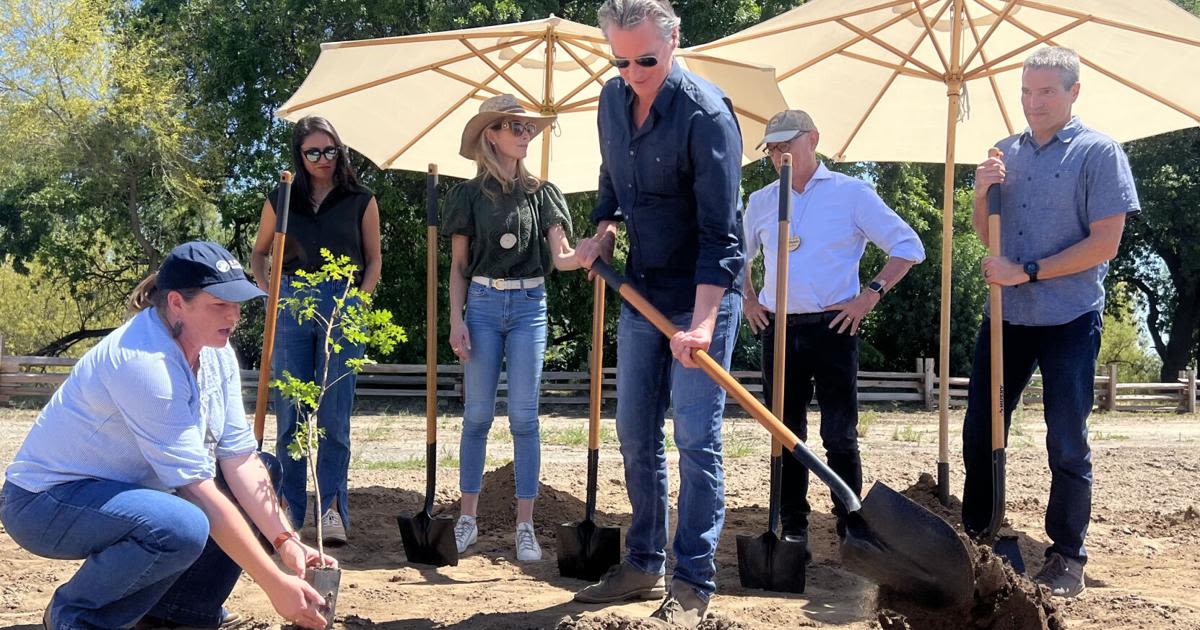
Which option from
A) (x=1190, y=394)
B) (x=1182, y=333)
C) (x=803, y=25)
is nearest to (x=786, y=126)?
(x=803, y=25)

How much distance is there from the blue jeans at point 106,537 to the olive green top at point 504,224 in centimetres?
210

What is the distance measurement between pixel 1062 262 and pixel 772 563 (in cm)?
165

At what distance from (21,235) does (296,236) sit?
2639cm

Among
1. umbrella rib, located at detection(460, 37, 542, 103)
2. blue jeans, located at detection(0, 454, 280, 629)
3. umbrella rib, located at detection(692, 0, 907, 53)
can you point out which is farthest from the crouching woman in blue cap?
umbrella rib, located at detection(692, 0, 907, 53)

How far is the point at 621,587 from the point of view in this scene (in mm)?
4227

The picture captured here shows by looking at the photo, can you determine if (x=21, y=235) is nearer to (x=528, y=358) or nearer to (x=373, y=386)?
(x=373, y=386)

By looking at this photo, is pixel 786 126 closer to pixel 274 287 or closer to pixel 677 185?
pixel 677 185

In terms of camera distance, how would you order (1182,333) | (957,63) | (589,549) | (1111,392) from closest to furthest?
(589,549) < (957,63) < (1111,392) < (1182,333)

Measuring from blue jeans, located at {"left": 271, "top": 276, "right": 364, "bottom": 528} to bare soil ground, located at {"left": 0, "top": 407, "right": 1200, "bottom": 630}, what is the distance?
1.13 ft

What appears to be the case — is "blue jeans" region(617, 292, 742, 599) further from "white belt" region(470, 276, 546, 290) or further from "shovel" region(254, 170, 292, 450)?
"shovel" region(254, 170, 292, 450)

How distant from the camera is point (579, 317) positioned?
2042 centimetres

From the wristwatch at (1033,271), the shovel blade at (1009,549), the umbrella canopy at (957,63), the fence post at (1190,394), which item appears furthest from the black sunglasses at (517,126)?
the fence post at (1190,394)

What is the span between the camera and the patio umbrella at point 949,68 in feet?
19.5

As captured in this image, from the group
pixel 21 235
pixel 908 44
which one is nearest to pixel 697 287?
pixel 908 44
